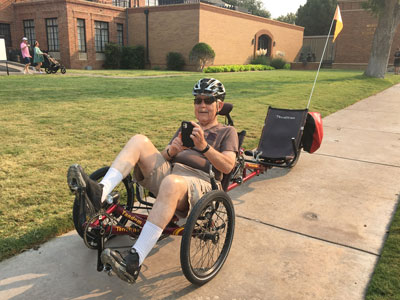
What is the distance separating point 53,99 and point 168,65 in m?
18.2

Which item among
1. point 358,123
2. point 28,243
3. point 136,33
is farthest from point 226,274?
point 136,33

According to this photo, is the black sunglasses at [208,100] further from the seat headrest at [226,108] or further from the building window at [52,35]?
the building window at [52,35]

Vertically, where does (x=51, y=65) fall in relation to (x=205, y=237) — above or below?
above

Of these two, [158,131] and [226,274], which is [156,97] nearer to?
[158,131]

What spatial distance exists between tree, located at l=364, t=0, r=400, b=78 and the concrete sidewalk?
16.4 metres

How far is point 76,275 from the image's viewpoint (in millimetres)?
2576

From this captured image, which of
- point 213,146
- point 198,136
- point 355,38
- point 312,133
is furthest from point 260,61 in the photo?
point 198,136

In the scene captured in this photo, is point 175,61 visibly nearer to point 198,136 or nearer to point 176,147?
point 176,147

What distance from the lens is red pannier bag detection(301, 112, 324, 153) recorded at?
487cm

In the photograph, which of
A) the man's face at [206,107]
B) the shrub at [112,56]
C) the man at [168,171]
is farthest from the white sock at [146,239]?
the shrub at [112,56]

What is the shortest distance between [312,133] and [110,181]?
3254mm

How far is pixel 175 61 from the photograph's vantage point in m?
26.7

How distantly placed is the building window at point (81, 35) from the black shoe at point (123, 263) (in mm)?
26047

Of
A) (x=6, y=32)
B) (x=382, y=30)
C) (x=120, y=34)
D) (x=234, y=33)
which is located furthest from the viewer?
(x=234, y=33)
